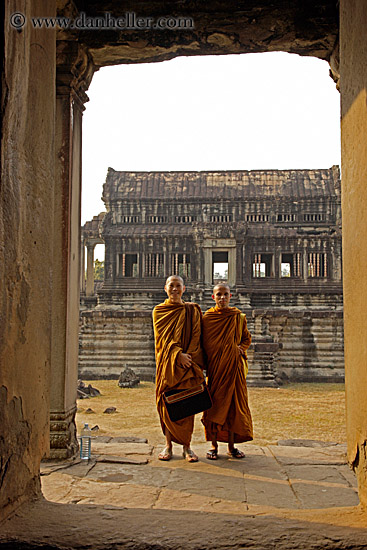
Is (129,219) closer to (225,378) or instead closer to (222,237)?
(222,237)

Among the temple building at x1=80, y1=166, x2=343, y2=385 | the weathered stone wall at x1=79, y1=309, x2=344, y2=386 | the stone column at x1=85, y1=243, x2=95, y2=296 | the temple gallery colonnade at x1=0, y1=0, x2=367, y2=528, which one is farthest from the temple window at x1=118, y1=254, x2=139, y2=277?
the temple gallery colonnade at x1=0, y1=0, x2=367, y2=528

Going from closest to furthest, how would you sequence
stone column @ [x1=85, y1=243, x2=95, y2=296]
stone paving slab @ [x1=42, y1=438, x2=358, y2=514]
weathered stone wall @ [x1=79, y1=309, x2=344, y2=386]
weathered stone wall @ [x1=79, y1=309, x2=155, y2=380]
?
stone paving slab @ [x1=42, y1=438, x2=358, y2=514]
weathered stone wall @ [x1=79, y1=309, x2=344, y2=386]
weathered stone wall @ [x1=79, y1=309, x2=155, y2=380]
stone column @ [x1=85, y1=243, x2=95, y2=296]

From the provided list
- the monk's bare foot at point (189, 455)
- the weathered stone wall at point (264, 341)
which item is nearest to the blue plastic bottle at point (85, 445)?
the monk's bare foot at point (189, 455)

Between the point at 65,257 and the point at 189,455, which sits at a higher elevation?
the point at 65,257

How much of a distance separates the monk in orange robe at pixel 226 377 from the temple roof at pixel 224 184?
2222 cm

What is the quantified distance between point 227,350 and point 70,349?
4.53 ft

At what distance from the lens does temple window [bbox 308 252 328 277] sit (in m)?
23.9

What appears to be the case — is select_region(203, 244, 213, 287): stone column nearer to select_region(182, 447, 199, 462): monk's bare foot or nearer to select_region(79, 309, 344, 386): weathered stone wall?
select_region(79, 309, 344, 386): weathered stone wall

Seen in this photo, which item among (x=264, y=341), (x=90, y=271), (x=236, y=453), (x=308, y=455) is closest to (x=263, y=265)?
(x=90, y=271)

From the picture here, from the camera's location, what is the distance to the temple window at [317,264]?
2394cm

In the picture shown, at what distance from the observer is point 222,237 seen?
23.7m

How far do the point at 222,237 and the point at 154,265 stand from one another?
373cm

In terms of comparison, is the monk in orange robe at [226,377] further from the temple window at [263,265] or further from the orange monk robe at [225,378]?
the temple window at [263,265]

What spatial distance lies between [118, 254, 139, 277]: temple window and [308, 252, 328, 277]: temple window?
8.52 metres
